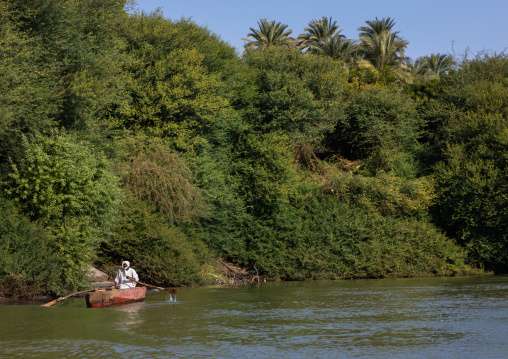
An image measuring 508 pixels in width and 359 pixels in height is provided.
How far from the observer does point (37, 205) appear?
29.8 meters

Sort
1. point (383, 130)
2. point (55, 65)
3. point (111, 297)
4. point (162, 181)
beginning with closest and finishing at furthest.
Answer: point (111, 297) < point (55, 65) < point (162, 181) < point (383, 130)

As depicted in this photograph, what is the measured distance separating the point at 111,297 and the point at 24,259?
175 inches

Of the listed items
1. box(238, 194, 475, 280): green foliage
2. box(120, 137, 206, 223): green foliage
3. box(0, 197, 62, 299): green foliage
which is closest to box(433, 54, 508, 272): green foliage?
box(238, 194, 475, 280): green foliage

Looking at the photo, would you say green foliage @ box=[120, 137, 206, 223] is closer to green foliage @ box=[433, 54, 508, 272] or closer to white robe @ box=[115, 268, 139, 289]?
white robe @ box=[115, 268, 139, 289]

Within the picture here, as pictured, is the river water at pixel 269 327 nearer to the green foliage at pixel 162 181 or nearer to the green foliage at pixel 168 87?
the green foliage at pixel 162 181

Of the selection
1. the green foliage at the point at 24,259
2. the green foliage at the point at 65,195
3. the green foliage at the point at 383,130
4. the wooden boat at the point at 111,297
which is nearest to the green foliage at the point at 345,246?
the green foliage at the point at 383,130

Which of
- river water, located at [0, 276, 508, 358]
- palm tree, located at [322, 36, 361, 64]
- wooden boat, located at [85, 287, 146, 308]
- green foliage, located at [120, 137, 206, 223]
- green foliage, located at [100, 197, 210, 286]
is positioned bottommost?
river water, located at [0, 276, 508, 358]

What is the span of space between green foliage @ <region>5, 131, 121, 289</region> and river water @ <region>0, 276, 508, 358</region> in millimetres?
2454

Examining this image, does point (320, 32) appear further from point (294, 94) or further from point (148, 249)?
point (148, 249)

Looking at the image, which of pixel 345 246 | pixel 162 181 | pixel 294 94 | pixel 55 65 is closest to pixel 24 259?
pixel 55 65

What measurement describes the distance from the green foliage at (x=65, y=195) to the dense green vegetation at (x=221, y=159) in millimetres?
101

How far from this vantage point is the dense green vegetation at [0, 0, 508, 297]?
30.3 m

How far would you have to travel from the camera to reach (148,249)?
3572cm

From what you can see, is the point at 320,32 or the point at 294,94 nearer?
the point at 294,94
